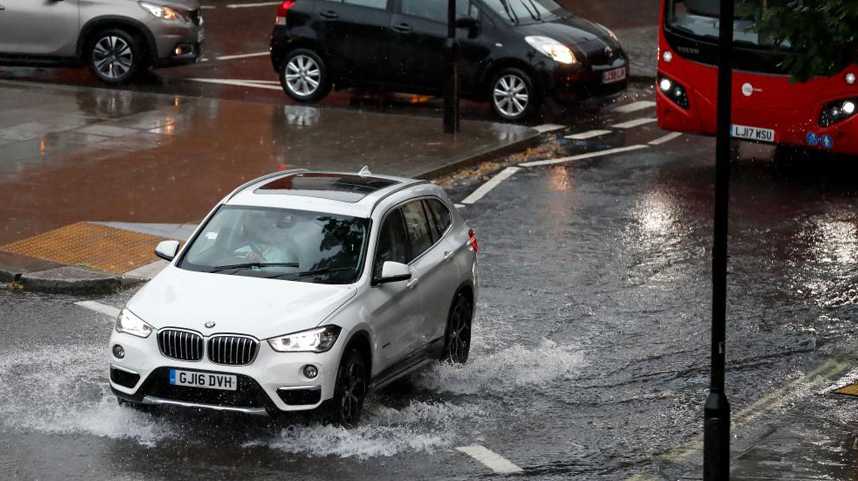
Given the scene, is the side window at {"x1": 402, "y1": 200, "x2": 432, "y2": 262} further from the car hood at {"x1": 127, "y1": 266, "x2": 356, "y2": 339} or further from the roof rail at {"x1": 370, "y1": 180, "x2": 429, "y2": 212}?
the car hood at {"x1": 127, "y1": 266, "x2": 356, "y2": 339}

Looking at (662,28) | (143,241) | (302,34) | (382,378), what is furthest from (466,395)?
(302,34)

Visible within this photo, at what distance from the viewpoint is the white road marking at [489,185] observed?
692 inches

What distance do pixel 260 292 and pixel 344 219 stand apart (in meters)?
1.03

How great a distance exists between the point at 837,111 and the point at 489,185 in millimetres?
4055

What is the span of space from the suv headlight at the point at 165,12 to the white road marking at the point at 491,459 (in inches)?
619

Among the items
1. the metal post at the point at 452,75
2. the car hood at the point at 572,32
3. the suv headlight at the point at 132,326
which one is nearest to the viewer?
the suv headlight at the point at 132,326

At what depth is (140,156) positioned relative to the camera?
18953mm

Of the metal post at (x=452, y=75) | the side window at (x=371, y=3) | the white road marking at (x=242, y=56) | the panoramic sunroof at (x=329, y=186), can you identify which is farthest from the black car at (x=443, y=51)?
the panoramic sunroof at (x=329, y=186)

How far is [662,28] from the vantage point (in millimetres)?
19281

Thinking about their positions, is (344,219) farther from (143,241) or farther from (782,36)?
(143,241)

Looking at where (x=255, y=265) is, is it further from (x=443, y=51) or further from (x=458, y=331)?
(x=443, y=51)

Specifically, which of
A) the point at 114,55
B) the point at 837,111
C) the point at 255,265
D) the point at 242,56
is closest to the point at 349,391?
the point at 255,265

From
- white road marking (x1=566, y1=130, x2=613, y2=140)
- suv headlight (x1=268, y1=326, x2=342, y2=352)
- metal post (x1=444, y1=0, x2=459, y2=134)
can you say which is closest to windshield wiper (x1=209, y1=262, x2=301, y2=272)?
suv headlight (x1=268, y1=326, x2=342, y2=352)

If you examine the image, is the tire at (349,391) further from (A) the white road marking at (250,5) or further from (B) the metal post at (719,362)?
(A) the white road marking at (250,5)
